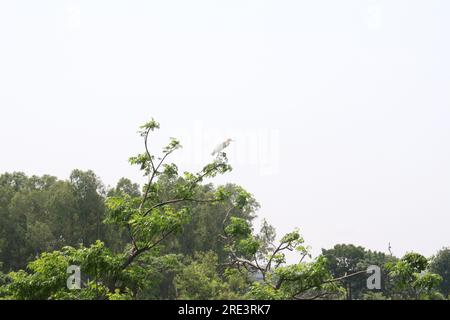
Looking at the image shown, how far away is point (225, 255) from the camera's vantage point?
37.0 meters

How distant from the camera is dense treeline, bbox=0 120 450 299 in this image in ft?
29.8

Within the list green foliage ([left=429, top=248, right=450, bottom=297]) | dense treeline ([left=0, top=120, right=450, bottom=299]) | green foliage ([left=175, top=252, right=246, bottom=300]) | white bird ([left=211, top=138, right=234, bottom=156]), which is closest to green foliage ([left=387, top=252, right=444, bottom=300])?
dense treeline ([left=0, top=120, right=450, bottom=299])

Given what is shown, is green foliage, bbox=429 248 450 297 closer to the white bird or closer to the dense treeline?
the dense treeline

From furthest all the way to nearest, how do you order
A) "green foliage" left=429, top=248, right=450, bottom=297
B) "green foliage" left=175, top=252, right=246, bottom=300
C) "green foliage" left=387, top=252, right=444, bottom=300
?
→ "green foliage" left=429, top=248, right=450, bottom=297 < "green foliage" left=175, top=252, right=246, bottom=300 < "green foliage" left=387, top=252, right=444, bottom=300

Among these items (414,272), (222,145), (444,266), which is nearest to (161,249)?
(222,145)

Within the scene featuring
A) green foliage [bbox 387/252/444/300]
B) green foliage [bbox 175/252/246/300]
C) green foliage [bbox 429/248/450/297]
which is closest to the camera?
green foliage [bbox 387/252/444/300]

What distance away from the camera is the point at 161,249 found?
1066 cm

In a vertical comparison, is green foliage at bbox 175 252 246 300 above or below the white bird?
below

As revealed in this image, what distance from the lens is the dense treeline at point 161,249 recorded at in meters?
9.08

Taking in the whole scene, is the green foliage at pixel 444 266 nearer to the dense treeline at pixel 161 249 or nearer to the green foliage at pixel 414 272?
the dense treeline at pixel 161 249

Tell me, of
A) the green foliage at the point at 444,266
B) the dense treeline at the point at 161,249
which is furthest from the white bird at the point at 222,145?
the green foliage at the point at 444,266

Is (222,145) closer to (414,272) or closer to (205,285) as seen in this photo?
(414,272)

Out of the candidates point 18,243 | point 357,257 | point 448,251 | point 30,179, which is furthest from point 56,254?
point 448,251

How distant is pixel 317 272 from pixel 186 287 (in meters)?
20.1
